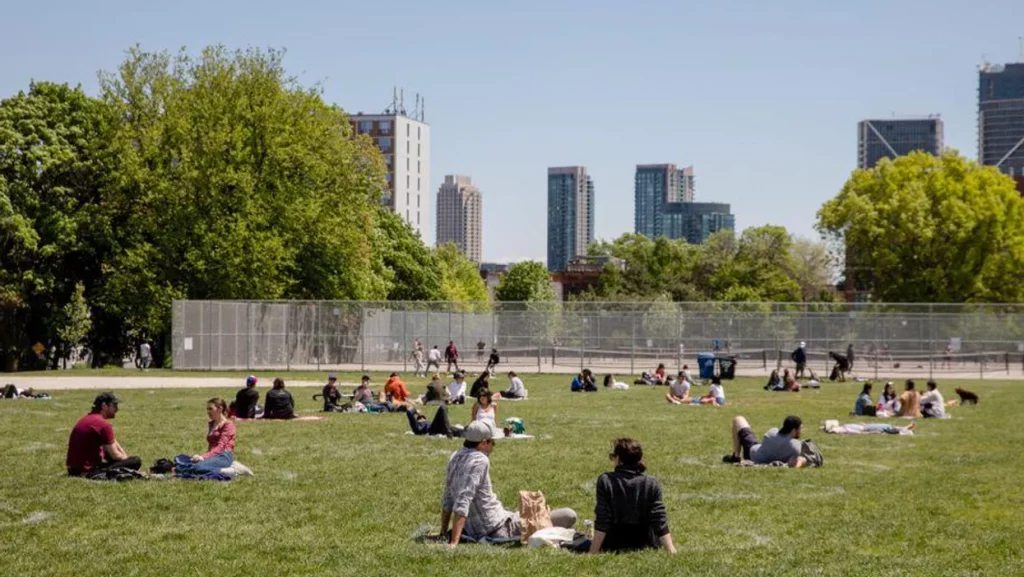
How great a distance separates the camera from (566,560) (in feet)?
41.2

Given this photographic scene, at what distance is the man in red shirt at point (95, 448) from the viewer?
18438mm

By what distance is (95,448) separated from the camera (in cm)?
1855

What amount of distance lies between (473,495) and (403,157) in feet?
600

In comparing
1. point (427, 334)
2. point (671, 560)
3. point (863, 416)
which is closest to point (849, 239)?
point (427, 334)

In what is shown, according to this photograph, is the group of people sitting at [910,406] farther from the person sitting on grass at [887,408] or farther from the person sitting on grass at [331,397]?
the person sitting on grass at [331,397]

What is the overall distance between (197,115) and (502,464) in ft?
159

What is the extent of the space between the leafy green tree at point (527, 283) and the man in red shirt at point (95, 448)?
133711 millimetres

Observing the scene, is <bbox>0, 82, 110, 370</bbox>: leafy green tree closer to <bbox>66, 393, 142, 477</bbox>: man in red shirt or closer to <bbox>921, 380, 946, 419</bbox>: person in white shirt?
<bbox>921, 380, 946, 419</bbox>: person in white shirt

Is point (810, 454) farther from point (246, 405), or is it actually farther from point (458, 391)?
point (458, 391)

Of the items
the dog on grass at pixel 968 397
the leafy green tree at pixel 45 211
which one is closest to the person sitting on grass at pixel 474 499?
the dog on grass at pixel 968 397

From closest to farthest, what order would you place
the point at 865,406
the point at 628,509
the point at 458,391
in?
1. the point at 628,509
2. the point at 865,406
3. the point at 458,391

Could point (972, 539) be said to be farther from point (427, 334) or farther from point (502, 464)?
point (427, 334)

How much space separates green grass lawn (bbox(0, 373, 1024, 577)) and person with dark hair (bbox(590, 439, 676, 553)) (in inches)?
9.3

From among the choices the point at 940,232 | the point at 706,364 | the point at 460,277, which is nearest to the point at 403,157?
the point at 460,277
